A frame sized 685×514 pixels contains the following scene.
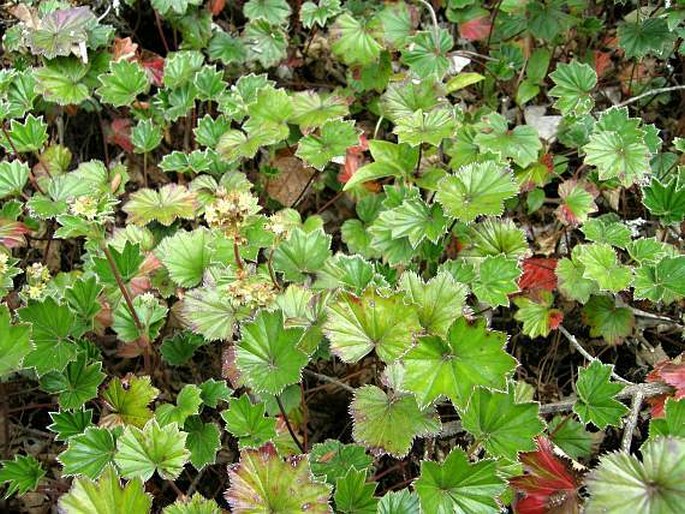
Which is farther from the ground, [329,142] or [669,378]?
[329,142]

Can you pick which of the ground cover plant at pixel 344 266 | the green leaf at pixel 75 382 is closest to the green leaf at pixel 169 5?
the ground cover plant at pixel 344 266

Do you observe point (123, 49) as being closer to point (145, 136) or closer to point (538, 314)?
point (145, 136)

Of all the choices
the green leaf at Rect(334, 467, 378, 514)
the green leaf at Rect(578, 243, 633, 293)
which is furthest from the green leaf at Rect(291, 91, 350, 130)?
the green leaf at Rect(334, 467, 378, 514)

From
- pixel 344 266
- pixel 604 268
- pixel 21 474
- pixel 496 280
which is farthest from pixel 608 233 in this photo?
pixel 21 474

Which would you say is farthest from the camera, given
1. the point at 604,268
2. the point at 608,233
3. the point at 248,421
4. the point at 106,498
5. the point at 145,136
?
the point at 145,136

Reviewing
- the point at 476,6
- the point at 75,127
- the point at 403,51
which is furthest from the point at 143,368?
the point at 476,6

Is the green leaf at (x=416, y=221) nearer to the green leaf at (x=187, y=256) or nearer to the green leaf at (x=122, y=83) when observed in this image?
the green leaf at (x=187, y=256)
